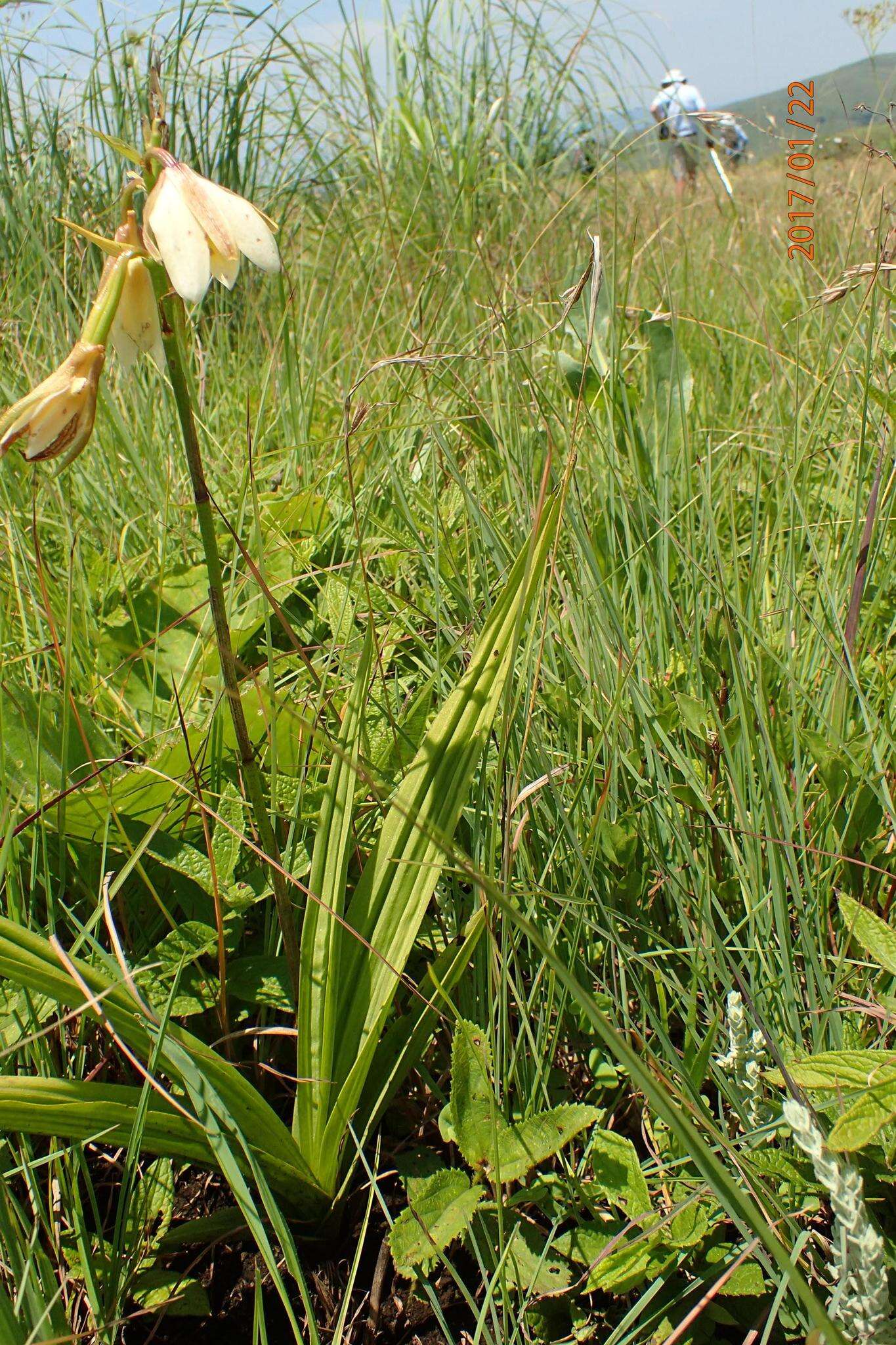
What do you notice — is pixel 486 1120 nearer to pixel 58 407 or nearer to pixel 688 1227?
pixel 688 1227

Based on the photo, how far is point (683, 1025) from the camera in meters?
0.98

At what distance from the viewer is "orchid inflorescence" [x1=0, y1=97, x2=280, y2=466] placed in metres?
0.63

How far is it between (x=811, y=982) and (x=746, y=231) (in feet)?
9.46

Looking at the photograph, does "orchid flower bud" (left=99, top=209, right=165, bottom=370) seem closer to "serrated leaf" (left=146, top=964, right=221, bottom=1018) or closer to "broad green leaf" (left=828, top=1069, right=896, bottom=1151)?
"serrated leaf" (left=146, top=964, right=221, bottom=1018)

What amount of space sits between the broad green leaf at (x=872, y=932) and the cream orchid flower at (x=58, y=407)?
0.72 metres

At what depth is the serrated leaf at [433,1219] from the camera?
0.75 m

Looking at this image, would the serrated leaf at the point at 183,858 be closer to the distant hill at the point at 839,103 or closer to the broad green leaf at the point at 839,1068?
the broad green leaf at the point at 839,1068

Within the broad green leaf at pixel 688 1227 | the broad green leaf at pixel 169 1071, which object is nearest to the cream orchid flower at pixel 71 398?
the broad green leaf at pixel 169 1071

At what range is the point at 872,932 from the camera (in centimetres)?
81

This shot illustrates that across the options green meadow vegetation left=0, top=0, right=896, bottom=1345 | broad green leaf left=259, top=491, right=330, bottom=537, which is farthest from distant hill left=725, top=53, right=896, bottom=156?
broad green leaf left=259, top=491, right=330, bottom=537

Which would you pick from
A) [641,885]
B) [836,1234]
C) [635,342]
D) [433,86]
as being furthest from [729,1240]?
[433,86]

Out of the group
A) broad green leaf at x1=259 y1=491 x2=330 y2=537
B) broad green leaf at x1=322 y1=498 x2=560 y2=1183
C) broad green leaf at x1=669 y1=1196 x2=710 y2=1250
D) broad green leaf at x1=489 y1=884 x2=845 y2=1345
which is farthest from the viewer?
broad green leaf at x1=259 y1=491 x2=330 y2=537

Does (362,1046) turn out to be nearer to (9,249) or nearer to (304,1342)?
(304,1342)

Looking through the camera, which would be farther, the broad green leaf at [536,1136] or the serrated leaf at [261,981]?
the serrated leaf at [261,981]
